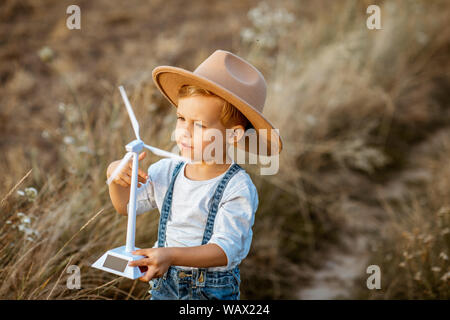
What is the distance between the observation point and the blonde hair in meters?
1.77

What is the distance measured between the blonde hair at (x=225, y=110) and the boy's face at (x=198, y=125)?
18 mm

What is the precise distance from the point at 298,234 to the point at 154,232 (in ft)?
5.05

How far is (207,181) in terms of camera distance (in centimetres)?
Answer: 182

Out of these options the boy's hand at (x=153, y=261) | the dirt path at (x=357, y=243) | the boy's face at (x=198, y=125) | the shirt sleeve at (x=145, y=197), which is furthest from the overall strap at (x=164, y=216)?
the dirt path at (x=357, y=243)

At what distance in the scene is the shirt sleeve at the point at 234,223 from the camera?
1648mm

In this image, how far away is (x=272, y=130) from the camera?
71.4 inches

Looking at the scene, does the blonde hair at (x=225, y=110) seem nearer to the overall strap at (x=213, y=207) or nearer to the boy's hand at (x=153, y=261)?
the overall strap at (x=213, y=207)

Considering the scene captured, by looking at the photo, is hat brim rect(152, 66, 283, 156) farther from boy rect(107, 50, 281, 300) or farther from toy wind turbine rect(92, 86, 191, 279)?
toy wind turbine rect(92, 86, 191, 279)

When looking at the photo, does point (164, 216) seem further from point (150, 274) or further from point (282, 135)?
point (282, 135)

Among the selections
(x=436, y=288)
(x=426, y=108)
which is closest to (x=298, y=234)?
(x=436, y=288)

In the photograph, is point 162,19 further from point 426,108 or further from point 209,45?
point 426,108

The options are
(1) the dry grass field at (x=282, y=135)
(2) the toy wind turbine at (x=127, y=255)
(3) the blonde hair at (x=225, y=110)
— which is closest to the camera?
(2) the toy wind turbine at (x=127, y=255)

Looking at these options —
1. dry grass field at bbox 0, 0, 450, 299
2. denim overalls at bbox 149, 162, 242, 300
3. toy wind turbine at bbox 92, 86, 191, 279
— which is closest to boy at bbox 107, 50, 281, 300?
denim overalls at bbox 149, 162, 242, 300

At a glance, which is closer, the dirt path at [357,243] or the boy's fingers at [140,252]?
the boy's fingers at [140,252]
